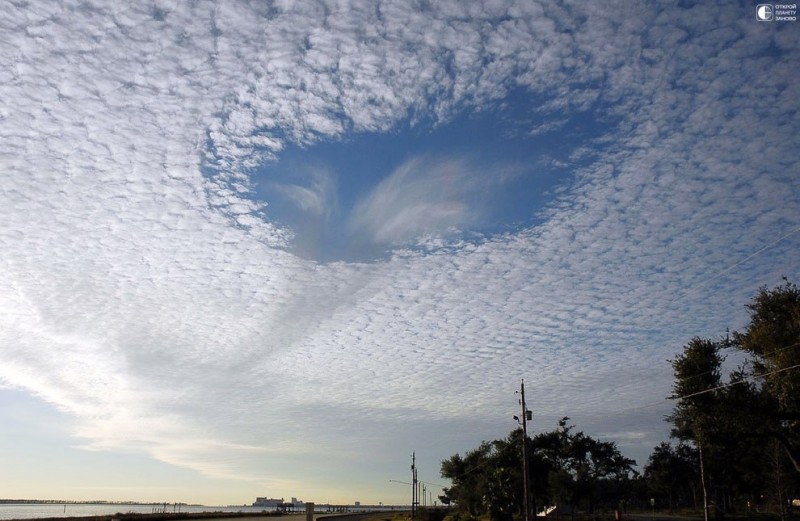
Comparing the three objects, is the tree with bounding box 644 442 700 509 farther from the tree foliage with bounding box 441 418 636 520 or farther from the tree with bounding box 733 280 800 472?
the tree with bounding box 733 280 800 472

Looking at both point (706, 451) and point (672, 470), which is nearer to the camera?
point (706, 451)

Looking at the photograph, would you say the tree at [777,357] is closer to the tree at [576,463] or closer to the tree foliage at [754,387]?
the tree foliage at [754,387]

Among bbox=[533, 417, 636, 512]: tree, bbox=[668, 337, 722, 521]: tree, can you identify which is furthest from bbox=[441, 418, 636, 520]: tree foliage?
bbox=[668, 337, 722, 521]: tree

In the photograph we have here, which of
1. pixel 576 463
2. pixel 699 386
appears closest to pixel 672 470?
pixel 576 463

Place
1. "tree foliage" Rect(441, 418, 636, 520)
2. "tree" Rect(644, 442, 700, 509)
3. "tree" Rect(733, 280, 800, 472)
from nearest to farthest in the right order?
"tree" Rect(733, 280, 800, 472) < "tree foliage" Rect(441, 418, 636, 520) < "tree" Rect(644, 442, 700, 509)

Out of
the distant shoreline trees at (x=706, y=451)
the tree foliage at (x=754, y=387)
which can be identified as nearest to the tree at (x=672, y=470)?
the distant shoreline trees at (x=706, y=451)

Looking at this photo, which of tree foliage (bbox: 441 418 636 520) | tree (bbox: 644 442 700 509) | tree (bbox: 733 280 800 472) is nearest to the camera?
tree (bbox: 733 280 800 472)

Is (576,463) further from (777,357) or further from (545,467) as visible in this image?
(777,357)

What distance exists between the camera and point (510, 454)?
9931 centimetres

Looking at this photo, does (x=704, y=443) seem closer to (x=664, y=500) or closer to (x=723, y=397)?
(x=723, y=397)

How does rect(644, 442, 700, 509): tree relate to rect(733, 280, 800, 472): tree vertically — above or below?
below

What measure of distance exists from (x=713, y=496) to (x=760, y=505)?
703 inches

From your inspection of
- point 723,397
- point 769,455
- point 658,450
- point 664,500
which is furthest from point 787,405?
point 664,500

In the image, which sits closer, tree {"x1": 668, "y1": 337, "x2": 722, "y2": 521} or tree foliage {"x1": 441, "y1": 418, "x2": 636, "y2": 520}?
tree {"x1": 668, "y1": 337, "x2": 722, "y2": 521}
